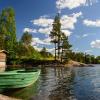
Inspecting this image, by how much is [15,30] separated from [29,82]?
5789cm

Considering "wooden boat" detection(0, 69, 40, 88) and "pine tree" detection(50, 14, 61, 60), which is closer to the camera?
"wooden boat" detection(0, 69, 40, 88)

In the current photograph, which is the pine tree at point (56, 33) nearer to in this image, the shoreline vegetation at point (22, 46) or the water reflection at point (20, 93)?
the shoreline vegetation at point (22, 46)

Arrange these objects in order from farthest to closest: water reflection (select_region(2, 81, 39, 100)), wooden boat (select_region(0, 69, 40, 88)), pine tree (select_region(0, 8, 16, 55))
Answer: pine tree (select_region(0, 8, 16, 55))
wooden boat (select_region(0, 69, 40, 88))
water reflection (select_region(2, 81, 39, 100))

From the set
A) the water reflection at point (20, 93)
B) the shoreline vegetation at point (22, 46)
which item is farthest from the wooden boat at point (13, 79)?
the shoreline vegetation at point (22, 46)

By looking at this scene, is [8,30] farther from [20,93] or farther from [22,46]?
[20,93]

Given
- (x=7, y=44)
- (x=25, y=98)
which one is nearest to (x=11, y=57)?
(x=7, y=44)

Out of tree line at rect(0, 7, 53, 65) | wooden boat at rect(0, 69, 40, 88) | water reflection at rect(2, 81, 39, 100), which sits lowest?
water reflection at rect(2, 81, 39, 100)

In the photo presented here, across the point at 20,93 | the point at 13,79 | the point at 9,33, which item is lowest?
the point at 20,93

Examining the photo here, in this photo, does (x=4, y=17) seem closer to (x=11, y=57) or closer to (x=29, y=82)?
(x=11, y=57)

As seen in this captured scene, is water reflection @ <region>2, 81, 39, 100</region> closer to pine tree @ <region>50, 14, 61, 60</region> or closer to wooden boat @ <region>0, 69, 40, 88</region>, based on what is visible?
wooden boat @ <region>0, 69, 40, 88</region>

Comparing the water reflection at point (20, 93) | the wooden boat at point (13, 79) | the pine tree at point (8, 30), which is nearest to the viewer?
the water reflection at point (20, 93)

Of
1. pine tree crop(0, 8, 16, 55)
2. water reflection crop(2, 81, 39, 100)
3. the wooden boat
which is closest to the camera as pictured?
water reflection crop(2, 81, 39, 100)

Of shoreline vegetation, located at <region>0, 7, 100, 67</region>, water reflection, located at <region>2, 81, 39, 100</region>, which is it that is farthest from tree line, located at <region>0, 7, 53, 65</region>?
water reflection, located at <region>2, 81, 39, 100</region>

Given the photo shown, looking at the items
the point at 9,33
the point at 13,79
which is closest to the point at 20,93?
the point at 13,79
